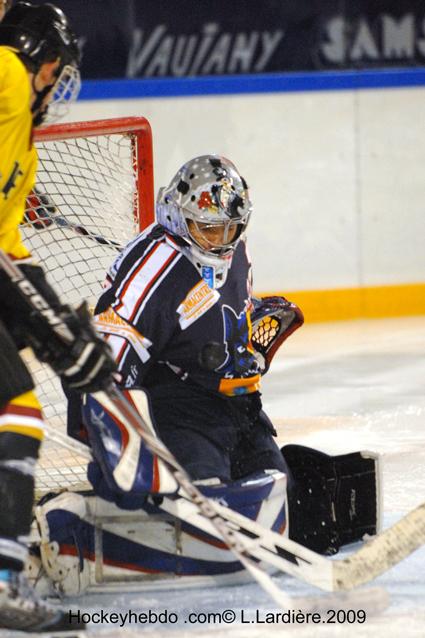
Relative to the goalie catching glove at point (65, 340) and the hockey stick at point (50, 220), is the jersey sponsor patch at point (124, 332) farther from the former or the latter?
the hockey stick at point (50, 220)

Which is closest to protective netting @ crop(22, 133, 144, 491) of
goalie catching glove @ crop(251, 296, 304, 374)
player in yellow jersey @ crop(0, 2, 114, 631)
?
goalie catching glove @ crop(251, 296, 304, 374)

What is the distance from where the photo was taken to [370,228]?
7.38 meters

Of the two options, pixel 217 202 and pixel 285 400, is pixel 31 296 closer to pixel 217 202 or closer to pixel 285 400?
pixel 217 202

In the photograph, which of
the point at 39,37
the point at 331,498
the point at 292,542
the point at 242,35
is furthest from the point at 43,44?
the point at 242,35

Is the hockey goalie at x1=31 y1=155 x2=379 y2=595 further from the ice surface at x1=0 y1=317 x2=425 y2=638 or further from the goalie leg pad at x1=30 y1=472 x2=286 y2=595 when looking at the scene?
the ice surface at x1=0 y1=317 x2=425 y2=638

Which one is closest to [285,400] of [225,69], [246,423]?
[246,423]

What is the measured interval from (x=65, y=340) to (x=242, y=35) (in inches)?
190

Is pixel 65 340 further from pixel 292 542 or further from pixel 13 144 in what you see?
pixel 292 542

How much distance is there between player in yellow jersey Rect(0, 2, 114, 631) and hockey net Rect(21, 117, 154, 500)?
3.35 feet

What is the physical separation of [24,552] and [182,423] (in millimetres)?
765

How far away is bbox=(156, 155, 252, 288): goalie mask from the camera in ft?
10.8

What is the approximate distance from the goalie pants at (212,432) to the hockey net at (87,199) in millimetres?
610

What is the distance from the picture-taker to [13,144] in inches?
104

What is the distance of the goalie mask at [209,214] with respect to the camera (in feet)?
10.8
